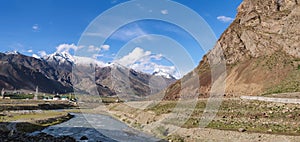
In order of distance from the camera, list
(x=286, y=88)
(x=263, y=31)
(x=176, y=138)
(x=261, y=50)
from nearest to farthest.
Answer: (x=176, y=138) < (x=286, y=88) < (x=261, y=50) < (x=263, y=31)

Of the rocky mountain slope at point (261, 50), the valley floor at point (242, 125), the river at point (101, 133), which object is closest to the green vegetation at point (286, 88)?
the rocky mountain slope at point (261, 50)

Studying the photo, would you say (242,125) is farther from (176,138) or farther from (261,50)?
(261,50)

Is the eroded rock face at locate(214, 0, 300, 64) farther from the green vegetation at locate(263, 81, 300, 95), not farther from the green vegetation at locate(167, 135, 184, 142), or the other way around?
the green vegetation at locate(167, 135, 184, 142)

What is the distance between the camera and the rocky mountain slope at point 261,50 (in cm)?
8700

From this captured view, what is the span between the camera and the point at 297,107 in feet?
148

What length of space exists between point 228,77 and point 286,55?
78.7ft

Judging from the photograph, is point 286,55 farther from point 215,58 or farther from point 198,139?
point 198,139

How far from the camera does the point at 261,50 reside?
4281 inches

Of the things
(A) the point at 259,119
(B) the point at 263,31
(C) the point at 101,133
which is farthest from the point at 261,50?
(C) the point at 101,133

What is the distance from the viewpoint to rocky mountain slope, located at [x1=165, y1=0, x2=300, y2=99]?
8700 cm

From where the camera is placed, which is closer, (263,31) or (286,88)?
(286,88)

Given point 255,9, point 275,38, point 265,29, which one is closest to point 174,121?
point 275,38

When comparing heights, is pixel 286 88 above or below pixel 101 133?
above

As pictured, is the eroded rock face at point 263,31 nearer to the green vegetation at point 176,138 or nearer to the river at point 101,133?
the river at point 101,133
